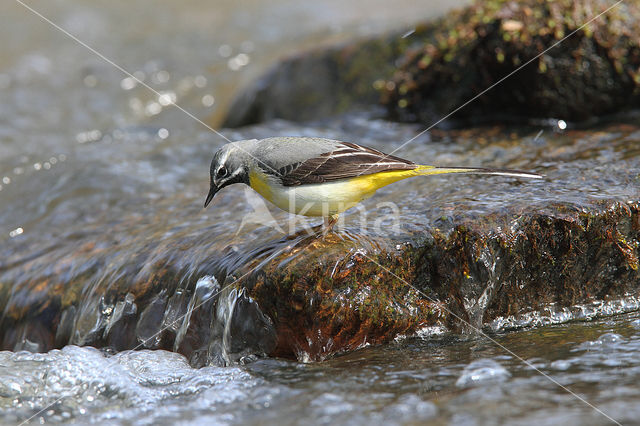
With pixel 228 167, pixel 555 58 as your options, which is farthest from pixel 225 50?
pixel 228 167

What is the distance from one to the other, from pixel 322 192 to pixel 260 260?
2.68 feet

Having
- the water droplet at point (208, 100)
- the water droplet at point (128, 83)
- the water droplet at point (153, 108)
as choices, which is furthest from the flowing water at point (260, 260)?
the water droplet at point (128, 83)

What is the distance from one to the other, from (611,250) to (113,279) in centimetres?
452

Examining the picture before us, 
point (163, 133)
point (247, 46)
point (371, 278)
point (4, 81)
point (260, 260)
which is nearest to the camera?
point (371, 278)

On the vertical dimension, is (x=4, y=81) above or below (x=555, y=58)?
above

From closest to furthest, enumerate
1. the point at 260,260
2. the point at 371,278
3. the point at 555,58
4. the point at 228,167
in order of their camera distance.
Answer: the point at 371,278, the point at 260,260, the point at 228,167, the point at 555,58

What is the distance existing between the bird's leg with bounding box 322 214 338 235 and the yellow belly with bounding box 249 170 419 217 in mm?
79

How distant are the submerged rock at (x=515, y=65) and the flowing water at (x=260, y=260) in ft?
1.84

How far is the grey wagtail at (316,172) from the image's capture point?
5.80 meters

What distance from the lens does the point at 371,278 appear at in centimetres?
532

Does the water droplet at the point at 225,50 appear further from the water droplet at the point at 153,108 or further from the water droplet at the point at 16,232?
the water droplet at the point at 16,232

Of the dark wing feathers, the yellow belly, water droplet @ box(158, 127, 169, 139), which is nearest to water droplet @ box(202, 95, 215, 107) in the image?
water droplet @ box(158, 127, 169, 139)

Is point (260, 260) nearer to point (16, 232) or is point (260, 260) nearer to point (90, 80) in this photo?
point (16, 232)

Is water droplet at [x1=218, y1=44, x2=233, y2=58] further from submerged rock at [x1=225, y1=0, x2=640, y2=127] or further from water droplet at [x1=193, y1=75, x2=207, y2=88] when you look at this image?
submerged rock at [x1=225, y1=0, x2=640, y2=127]
